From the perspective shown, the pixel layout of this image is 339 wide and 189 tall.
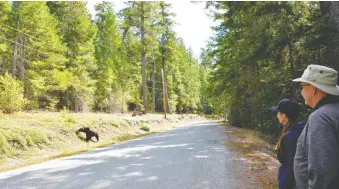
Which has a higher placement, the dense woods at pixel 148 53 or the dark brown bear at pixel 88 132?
the dense woods at pixel 148 53

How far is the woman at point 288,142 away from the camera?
3.56m

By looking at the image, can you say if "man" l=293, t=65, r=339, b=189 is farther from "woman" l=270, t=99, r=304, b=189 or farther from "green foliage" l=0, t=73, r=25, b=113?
"green foliage" l=0, t=73, r=25, b=113

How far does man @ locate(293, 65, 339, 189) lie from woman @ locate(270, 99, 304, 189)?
1.15m

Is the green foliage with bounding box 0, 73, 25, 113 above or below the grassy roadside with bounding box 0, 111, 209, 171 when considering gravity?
above

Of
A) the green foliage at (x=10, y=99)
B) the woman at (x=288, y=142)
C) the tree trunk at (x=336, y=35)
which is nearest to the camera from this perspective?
the woman at (x=288, y=142)

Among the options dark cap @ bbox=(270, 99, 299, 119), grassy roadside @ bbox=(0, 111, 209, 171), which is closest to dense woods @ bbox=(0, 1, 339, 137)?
grassy roadside @ bbox=(0, 111, 209, 171)

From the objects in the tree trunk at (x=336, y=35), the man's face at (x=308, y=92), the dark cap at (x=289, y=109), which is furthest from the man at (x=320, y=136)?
the tree trunk at (x=336, y=35)

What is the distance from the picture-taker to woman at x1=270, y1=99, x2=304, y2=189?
11.7 ft

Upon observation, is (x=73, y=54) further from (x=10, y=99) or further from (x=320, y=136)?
(x=320, y=136)

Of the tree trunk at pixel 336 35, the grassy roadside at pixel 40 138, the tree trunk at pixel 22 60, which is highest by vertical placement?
the tree trunk at pixel 22 60

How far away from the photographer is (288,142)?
3.56m

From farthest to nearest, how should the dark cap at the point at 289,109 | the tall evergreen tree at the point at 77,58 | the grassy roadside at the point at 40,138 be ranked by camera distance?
the tall evergreen tree at the point at 77,58 < the grassy roadside at the point at 40,138 < the dark cap at the point at 289,109

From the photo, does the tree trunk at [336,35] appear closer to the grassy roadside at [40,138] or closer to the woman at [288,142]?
the woman at [288,142]

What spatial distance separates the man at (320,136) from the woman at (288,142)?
1154 mm
